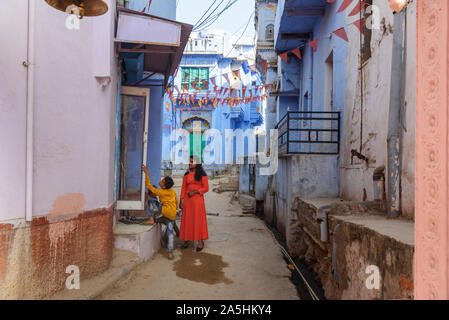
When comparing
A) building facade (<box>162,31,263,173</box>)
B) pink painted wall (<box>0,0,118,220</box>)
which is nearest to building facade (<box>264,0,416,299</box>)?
pink painted wall (<box>0,0,118,220</box>)

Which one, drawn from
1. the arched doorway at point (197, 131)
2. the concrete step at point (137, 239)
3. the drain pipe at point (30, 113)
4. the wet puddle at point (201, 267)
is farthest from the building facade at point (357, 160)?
the arched doorway at point (197, 131)

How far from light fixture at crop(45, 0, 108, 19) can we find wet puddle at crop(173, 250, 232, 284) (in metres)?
3.66

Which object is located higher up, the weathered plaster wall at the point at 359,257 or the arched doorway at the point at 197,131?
the arched doorway at the point at 197,131

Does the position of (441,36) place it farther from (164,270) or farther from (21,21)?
(164,270)

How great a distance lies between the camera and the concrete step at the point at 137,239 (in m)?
5.02

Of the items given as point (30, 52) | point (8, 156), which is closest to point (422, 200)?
point (8, 156)

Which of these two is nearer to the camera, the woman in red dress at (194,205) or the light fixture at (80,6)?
the light fixture at (80,6)

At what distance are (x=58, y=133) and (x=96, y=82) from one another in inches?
32.8

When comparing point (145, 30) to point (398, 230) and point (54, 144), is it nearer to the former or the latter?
point (54, 144)

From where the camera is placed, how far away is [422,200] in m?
1.87

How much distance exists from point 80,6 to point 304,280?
458 cm

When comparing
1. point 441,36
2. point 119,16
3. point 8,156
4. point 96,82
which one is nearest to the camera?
point 441,36

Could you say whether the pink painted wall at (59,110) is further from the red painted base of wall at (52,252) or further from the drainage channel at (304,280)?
the drainage channel at (304,280)

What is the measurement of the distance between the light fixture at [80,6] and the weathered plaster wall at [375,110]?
3.24 m
